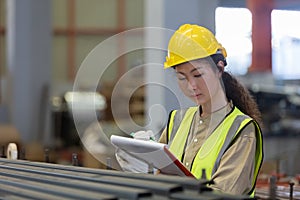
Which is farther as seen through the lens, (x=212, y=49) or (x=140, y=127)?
(x=140, y=127)

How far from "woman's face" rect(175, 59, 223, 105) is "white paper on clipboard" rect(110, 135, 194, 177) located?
0.31 metres

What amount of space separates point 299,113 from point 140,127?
17.6 ft

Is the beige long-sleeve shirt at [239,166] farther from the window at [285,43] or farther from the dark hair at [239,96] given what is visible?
the window at [285,43]

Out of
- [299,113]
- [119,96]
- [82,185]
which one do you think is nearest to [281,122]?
[299,113]

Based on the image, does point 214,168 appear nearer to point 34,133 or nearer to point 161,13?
point 161,13

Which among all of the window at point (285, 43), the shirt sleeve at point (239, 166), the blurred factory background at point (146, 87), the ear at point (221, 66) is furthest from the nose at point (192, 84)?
the window at point (285, 43)

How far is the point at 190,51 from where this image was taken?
180 cm

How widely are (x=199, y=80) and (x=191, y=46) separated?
0.13 metres

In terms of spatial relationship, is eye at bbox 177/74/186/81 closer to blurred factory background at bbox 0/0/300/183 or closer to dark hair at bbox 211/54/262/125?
dark hair at bbox 211/54/262/125

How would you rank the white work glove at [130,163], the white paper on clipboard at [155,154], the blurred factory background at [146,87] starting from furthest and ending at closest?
the blurred factory background at [146,87] < the white work glove at [130,163] < the white paper on clipboard at [155,154]

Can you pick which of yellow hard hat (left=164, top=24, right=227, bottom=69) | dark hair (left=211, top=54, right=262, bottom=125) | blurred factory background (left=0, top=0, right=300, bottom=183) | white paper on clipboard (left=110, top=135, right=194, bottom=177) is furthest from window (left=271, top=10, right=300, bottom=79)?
white paper on clipboard (left=110, top=135, right=194, bottom=177)

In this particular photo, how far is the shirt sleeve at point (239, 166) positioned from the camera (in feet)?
5.29

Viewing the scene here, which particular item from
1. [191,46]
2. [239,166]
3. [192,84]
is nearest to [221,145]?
[239,166]

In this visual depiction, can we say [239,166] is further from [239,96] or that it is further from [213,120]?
[239,96]
